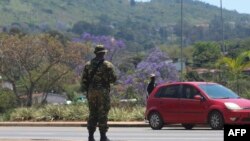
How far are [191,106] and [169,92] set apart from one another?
1.20m

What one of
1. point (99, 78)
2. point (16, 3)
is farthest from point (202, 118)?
point (16, 3)

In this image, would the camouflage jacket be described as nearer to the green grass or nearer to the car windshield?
the car windshield

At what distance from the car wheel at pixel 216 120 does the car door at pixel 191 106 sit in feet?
0.90

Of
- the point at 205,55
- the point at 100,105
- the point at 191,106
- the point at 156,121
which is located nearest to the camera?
the point at 100,105

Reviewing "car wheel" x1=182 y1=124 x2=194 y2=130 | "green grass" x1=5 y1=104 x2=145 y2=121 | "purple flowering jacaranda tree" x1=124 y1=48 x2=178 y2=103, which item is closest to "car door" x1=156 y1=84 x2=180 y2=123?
"car wheel" x1=182 y1=124 x2=194 y2=130

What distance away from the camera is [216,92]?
20562 mm

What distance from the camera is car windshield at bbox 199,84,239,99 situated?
20.4 m

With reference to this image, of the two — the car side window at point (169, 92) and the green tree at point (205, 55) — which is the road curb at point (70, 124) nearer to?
the car side window at point (169, 92)

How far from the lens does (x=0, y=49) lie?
4950 cm

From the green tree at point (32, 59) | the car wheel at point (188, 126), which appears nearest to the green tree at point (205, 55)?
the green tree at point (32, 59)

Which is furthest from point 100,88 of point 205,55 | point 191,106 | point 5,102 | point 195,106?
point 205,55

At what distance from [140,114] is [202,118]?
6007 millimetres

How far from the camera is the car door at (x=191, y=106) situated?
20352 mm

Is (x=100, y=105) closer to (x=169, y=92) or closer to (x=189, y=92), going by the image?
(x=189, y=92)
